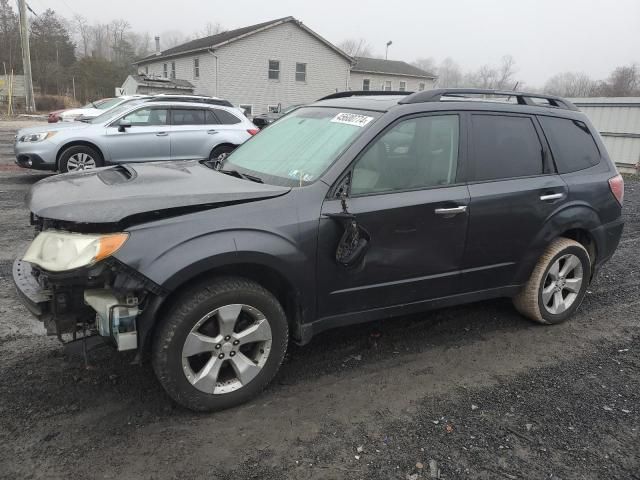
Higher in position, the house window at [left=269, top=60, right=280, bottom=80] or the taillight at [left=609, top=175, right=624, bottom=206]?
the house window at [left=269, top=60, right=280, bottom=80]

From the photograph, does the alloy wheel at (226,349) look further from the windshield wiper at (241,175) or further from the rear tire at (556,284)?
the rear tire at (556,284)

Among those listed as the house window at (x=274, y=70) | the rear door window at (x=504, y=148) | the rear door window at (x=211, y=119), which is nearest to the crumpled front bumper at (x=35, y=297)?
the rear door window at (x=504, y=148)

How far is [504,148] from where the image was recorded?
12.8ft

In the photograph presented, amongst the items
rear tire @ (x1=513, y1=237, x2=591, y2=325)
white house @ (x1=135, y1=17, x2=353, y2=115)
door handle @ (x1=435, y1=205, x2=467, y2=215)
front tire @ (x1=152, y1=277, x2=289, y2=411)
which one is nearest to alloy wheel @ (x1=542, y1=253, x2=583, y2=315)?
rear tire @ (x1=513, y1=237, x2=591, y2=325)

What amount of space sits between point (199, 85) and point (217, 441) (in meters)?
31.9

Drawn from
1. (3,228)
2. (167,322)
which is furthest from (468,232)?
(3,228)

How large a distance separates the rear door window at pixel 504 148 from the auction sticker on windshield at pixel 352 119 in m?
0.88

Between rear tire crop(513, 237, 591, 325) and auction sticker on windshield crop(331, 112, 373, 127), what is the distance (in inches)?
75.2

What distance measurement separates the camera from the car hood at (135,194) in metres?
2.70

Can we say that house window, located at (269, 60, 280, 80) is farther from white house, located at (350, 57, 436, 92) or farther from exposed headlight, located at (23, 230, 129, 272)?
exposed headlight, located at (23, 230, 129, 272)

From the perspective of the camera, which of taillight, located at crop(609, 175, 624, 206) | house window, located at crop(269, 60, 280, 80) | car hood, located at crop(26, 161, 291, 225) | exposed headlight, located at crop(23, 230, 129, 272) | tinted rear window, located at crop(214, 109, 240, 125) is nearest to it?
exposed headlight, located at crop(23, 230, 129, 272)

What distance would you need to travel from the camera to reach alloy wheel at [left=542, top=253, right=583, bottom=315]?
13.9 ft

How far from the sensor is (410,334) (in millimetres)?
4109

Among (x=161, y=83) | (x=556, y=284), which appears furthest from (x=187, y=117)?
(x=161, y=83)
